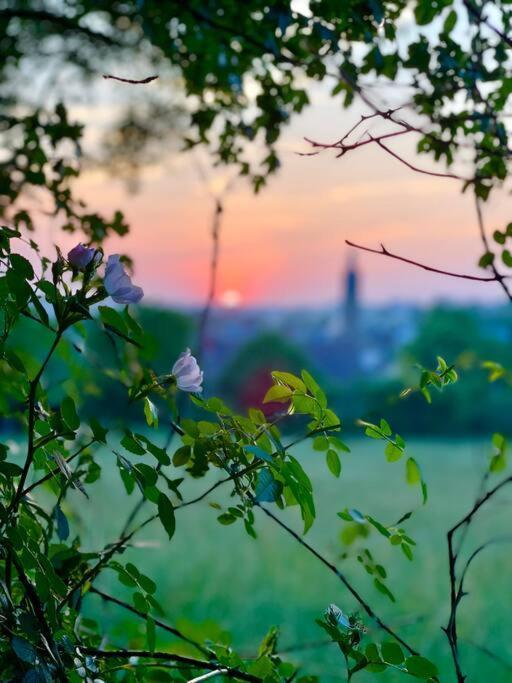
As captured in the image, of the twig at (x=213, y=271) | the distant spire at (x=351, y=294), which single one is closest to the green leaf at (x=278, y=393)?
the twig at (x=213, y=271)

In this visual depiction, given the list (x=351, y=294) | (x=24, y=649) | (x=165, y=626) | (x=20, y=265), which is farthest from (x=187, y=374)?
(x=351, y=294)

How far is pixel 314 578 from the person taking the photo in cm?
673

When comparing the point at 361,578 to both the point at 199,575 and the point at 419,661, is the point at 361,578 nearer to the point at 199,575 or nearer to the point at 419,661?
the point at 199,575

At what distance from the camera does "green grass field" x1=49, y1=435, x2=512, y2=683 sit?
5207 mm

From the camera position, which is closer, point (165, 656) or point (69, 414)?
point (69, 414)

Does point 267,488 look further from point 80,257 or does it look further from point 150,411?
point 80,257

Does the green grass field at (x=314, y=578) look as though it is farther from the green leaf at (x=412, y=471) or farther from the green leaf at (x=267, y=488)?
the green leaf at (x=267, y=488)

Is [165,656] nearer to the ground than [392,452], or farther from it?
nearer to the ground

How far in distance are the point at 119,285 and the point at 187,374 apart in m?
0.11

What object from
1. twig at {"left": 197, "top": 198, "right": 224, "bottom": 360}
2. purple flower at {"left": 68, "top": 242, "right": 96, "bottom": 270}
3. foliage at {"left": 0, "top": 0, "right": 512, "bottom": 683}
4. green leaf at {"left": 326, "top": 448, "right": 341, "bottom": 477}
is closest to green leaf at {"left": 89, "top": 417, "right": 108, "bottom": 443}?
foliage at {"left": 0, "top": 0, "right": 512, "bottom": 683}

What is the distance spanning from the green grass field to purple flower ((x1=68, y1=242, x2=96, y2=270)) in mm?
3131

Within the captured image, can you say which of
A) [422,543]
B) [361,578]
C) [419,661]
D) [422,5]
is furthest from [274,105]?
[422,543]

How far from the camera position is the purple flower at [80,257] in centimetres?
79

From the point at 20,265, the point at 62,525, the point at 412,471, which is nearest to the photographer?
→ the point at 20,265
